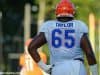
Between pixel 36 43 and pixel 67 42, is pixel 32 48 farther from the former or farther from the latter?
pixel 67 42

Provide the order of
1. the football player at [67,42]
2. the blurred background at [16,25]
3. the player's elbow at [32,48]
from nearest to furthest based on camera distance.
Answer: the football player at [67,42] → the player's elbow at [32,48] → the blurred background at [16,25]

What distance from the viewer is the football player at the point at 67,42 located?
6430 millimetres

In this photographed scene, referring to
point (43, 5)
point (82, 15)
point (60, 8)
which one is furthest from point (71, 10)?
point (43, 5)

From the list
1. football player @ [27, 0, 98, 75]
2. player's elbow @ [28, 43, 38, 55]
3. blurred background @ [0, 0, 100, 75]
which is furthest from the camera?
blurred background @ [0, 0, 100, 75]

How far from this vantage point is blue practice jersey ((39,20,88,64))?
6434 millimetres

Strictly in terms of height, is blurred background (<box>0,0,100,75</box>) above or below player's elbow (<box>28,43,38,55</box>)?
above

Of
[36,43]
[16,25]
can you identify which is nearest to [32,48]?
[36,43]

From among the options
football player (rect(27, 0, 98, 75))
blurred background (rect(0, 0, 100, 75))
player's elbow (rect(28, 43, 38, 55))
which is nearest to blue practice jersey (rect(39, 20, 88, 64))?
football player (rect(27, 0, 98, 75))

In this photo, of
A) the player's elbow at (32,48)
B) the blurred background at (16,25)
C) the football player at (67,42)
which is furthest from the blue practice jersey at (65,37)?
the blurred background at (16,25)

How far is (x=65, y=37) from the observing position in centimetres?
647

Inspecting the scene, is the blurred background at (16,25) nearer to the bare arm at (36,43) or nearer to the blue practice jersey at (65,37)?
the bare arm at (36,43)

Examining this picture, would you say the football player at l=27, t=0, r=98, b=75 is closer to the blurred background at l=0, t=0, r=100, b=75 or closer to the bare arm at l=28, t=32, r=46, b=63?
the bare arm at l=28, t=32, r=46, b=63

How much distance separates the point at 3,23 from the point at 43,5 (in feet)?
7.88

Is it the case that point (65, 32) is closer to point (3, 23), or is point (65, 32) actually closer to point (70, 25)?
point (70, 25)
